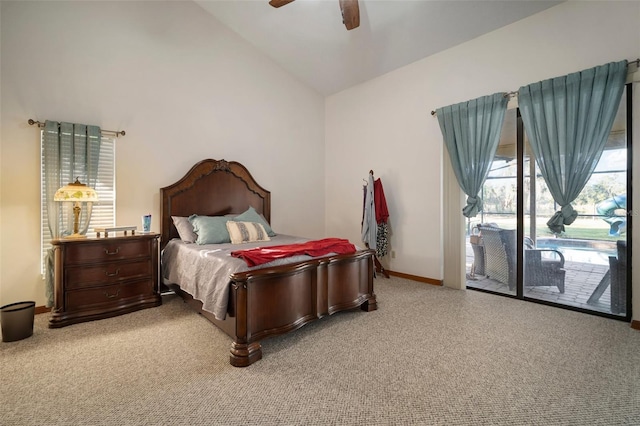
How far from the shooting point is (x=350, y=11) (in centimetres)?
274

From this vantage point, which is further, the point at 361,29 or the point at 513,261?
the point at 361,29

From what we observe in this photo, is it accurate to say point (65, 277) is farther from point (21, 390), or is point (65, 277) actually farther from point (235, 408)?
point (235, 408)

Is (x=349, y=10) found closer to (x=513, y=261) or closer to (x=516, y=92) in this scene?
(x=516, y=92)

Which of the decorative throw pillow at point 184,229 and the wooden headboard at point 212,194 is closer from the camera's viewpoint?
the decorative throw pillow at point 184,229

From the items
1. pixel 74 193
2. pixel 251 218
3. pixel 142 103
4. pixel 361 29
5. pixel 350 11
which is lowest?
pixel 251 218

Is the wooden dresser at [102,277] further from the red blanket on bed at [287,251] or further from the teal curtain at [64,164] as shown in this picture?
the red blanket on bed at [287,251]

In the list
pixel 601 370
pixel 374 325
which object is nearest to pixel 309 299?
pixel 374 325

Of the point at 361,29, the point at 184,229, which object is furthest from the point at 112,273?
the point at 361,29

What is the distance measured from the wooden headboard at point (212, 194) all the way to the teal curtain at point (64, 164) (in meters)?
0.78

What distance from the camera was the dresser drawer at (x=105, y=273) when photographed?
2.85 metres

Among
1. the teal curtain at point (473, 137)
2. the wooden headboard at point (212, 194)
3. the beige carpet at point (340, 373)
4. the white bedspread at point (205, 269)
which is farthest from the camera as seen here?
the wooden headboard at point (212, 194)

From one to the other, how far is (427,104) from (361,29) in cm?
135

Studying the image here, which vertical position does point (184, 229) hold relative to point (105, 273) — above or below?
above

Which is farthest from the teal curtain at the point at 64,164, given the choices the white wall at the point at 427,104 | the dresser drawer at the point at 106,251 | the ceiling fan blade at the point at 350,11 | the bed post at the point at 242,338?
the white wall at the point at 427,104
